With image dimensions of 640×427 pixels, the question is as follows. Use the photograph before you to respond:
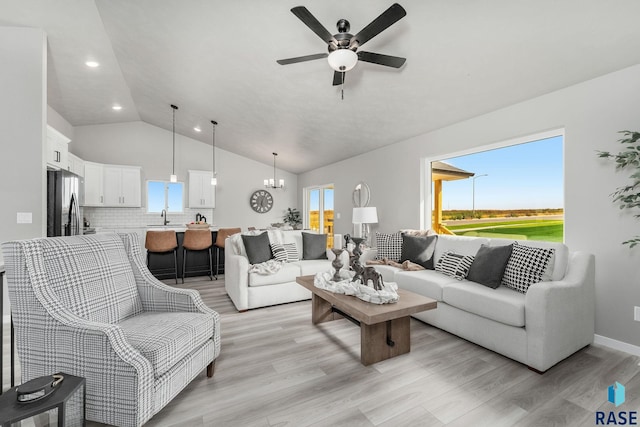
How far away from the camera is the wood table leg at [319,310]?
3.04 metres

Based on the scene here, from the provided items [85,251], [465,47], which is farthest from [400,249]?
[85,251]

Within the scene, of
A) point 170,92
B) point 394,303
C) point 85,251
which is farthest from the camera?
point 170,92

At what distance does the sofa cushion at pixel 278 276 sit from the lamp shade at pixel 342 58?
2484mm

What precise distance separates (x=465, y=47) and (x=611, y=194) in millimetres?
1821

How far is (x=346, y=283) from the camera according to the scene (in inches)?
104

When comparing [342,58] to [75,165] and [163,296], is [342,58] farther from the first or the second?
[75,165]

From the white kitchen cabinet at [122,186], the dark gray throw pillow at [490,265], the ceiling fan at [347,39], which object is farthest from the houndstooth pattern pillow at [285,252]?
the white kitchen cabinet at [122,186]

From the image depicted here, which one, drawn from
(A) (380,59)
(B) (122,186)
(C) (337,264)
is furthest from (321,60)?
(B) (122,186)

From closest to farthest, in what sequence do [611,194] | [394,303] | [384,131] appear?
[394,303] → [611,194] → [384,131]

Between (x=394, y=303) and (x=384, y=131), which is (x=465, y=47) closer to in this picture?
(x=384, y=131)

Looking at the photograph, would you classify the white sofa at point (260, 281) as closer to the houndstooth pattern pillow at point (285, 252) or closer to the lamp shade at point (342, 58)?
the houndstooth pattern pillow at point (285, 252)

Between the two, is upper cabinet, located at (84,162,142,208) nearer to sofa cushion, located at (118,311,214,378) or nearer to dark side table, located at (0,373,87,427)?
sofa cushion, located at (118,311,214,378)

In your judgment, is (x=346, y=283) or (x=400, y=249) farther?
(x=400, y=249)

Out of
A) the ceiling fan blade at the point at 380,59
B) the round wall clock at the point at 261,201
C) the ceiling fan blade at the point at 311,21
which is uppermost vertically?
the ceiling fan blade at the point at 311,21
